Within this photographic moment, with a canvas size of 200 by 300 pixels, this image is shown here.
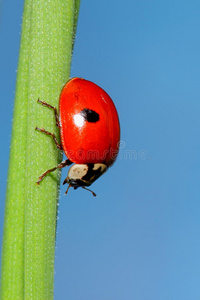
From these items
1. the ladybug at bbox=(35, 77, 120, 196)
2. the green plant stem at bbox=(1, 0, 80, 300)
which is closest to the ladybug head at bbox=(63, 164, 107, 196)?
the ladybug at bbox=(35, 77, 120, 196)

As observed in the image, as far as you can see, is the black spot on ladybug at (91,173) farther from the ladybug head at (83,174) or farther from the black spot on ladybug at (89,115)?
the black spot on ladybug at (89,115)

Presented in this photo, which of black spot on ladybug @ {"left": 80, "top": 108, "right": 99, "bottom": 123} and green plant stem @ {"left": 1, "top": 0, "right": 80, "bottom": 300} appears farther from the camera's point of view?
black spot on ladybug @ {"left": 80, "top": 108, "right": 99, "bottom": 123}

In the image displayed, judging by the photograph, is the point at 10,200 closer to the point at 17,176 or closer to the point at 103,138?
the point at 17,176

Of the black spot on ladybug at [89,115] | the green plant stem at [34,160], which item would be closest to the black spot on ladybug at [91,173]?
the black spot on ladybug at [89,115]

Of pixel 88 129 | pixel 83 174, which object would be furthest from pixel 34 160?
pixel 83 174

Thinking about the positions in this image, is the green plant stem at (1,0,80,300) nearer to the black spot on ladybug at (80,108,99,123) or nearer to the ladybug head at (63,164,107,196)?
the black spot on ladybug at (80,108,99,123)

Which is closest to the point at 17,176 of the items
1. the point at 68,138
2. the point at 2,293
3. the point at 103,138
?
the point at 2,293
